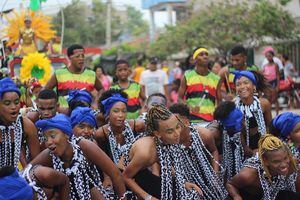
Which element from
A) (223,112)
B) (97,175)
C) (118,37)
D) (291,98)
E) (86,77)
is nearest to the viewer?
(97,175)

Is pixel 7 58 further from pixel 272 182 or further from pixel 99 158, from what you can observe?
pixel 272 182

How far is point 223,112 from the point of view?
6.15 m

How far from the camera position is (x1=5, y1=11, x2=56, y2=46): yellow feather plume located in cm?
1161

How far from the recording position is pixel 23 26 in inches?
456

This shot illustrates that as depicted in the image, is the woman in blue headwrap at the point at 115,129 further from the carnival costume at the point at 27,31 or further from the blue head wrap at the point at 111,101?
the carnival costume at the point at 27,31

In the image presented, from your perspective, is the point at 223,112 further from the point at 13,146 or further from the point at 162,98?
the point at 13,146

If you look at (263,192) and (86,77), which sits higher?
(86,77)

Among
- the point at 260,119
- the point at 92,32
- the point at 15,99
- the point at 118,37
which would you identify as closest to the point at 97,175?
the point at 15,99

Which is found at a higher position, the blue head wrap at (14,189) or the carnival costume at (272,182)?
the blue head wrap at (14,189)

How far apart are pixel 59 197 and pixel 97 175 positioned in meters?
0.59

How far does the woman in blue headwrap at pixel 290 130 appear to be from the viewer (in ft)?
17.5

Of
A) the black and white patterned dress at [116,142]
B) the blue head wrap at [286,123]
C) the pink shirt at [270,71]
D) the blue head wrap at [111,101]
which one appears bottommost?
the pink shirt at [270,71]

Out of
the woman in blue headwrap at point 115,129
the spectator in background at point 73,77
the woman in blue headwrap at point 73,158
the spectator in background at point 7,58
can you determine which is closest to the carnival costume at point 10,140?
the woman in blue headwrap at point 73,158

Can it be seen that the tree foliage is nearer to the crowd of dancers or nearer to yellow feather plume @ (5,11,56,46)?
yellow feather plume @ (5,11,56,46)
